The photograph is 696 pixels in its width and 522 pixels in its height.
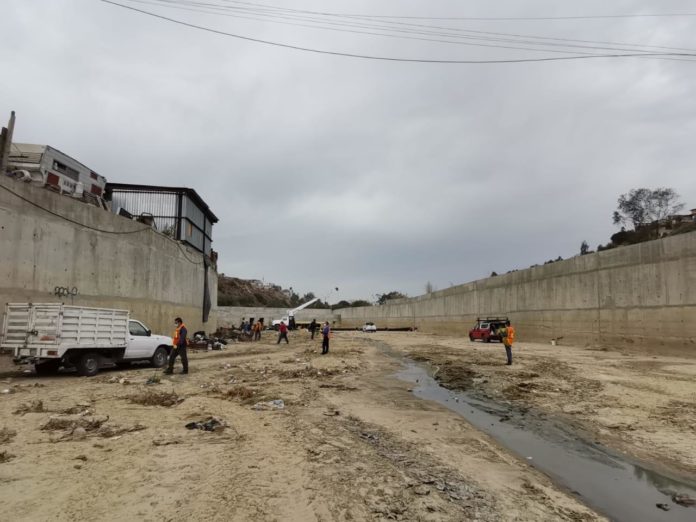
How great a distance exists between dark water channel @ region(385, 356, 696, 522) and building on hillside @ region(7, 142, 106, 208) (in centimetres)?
1784

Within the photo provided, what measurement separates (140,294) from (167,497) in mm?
21410

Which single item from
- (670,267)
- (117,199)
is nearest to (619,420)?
(670,267)

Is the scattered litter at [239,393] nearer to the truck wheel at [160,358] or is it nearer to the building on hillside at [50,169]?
the truck wheel at [160,358]

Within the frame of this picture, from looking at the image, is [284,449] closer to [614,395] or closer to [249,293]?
[614,395]

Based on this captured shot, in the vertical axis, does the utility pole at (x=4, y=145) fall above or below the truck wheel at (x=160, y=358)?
above

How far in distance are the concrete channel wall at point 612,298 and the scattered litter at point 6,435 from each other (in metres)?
26.8

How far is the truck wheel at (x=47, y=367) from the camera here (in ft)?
46.6

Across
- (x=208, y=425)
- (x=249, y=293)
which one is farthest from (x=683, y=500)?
(x=249, y=293)

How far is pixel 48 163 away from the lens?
1969cm

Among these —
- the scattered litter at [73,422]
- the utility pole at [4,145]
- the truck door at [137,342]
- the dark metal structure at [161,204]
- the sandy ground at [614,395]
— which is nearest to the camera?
the scattered litter at [73,422]

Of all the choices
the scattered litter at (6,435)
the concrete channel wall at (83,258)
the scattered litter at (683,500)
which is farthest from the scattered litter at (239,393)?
the concrete channel wall at (83,258)

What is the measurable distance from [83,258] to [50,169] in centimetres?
400

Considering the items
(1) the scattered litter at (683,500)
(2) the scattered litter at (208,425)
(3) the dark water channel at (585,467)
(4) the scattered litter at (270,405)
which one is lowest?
(3) the dark water channel at (585,467)

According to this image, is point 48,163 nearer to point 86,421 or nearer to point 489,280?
point 86,421
